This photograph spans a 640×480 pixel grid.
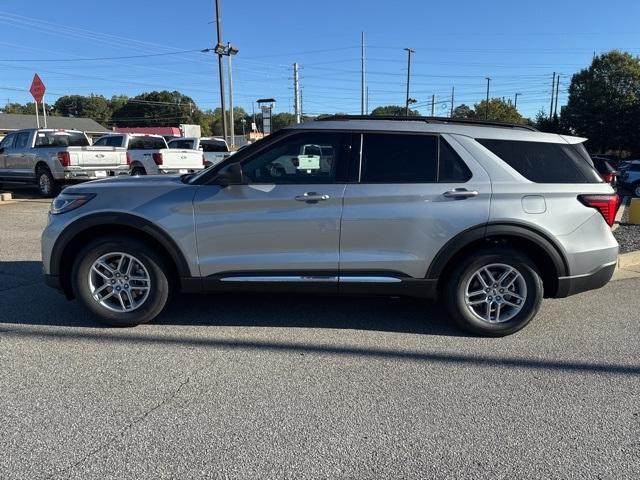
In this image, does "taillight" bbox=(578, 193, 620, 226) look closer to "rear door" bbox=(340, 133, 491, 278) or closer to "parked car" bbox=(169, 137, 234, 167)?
"rear door" bbox=(340, 133, 491, 278)

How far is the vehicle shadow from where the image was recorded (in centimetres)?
472

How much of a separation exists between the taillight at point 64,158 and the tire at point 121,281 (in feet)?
33.7

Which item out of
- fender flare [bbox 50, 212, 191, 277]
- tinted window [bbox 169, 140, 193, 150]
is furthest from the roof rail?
tinted window [bbox 169, 140, 193, 150]

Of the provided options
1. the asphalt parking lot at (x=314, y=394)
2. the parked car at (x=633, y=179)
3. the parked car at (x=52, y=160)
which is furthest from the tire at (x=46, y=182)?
the parked car at (x=633, y=179)

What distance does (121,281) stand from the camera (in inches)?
179

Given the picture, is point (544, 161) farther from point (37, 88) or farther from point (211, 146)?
point (211, 146)

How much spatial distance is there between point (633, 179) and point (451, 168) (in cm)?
1752

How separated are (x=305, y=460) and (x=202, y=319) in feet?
7.86

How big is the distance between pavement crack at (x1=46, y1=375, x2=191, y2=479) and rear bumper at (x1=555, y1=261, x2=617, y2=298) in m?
3.14

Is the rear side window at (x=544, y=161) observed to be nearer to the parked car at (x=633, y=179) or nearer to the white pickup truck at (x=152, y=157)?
the white pickup truck at (x=152, y=157)

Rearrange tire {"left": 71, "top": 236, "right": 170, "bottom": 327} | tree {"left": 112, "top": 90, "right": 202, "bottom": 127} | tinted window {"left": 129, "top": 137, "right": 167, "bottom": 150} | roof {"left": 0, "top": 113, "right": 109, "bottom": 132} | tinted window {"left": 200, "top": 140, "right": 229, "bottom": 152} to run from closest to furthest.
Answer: tire {"left": 71, "top": 236, "right": 170, "bottom": 327}
tinted window {"left": 129, "top": 137, "right": 167, "bottom": 150}
tinted window {"left": 200, "top": 140, "right": 229, "bottom": 152}
roof {"left": 0, "top": 113, "right": 109, "bottom": 132}
tree {"left": 112, "top": 90, "right": 202, "bottom": 127}

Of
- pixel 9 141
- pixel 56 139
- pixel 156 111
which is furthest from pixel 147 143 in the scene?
pixel 156 111

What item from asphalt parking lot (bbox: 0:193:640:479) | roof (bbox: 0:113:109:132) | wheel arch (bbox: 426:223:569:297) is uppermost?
roof (bbox: 0:113:109:132)

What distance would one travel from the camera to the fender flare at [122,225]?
14.4ft
